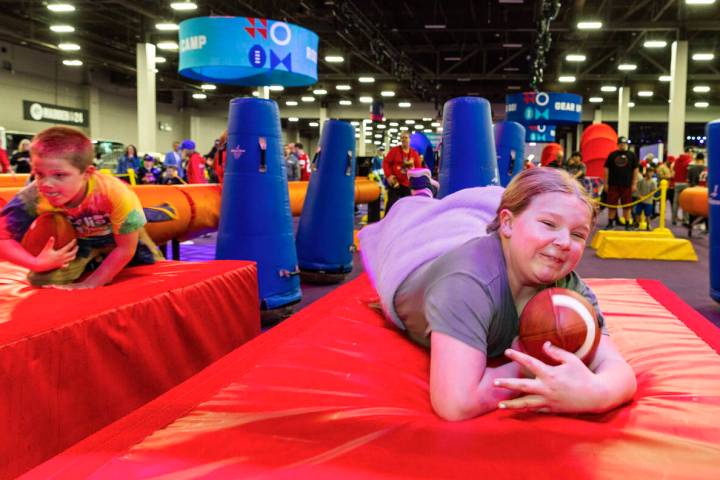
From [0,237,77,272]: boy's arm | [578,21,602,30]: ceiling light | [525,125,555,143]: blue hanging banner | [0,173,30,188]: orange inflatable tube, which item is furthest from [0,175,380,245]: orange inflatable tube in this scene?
[525,125,555,143]: blue hanging banner

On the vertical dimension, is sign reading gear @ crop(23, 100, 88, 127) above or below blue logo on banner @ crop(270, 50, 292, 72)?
above

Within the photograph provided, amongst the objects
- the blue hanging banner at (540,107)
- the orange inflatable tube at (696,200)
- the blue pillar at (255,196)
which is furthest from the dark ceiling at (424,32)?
the blue pillar at (255,196)

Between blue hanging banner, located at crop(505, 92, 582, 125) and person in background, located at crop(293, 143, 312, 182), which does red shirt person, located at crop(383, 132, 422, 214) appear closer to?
person in background, located at crop(293, 143, 312, 182)

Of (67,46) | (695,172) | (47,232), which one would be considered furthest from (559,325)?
(67,46)

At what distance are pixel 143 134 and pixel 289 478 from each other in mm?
15791

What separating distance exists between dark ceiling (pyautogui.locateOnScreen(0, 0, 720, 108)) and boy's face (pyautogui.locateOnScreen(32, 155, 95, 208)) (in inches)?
467

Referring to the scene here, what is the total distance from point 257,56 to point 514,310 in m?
3.04

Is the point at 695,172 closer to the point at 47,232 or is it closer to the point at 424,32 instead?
the point at 424,32

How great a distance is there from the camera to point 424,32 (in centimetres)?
1919

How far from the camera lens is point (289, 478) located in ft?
3.51

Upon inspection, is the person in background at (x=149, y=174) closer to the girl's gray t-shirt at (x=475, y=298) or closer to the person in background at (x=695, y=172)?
the girl's gray t-shirt at (x=475, y=298)

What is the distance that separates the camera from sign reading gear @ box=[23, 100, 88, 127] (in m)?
18.9

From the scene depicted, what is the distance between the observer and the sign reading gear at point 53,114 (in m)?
18.9

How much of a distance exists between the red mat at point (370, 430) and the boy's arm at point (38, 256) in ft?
3.48
